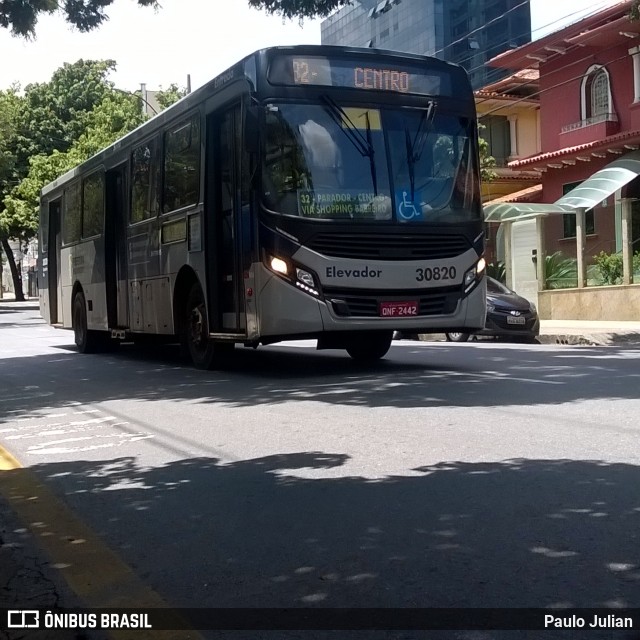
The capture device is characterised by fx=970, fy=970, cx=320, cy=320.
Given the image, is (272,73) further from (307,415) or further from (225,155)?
(307,415)

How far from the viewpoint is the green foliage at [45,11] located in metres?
12.9

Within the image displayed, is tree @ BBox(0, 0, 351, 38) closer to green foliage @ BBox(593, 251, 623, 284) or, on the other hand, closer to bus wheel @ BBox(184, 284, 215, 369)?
bus wheel @ BBox(184, 284, 215, 369)

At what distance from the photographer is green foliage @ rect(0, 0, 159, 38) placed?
12.9m

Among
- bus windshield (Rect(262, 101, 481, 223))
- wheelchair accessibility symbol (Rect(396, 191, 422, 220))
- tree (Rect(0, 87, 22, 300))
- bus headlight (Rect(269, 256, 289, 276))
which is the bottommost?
bus headlight (Rect(269, 256, 289, 276))

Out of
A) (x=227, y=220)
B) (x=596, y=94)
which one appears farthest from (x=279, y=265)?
(x=596, y=94)

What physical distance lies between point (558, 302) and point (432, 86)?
12.9 meters

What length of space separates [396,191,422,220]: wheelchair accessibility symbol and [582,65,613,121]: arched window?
18.1m

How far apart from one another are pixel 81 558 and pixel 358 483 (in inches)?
70.2

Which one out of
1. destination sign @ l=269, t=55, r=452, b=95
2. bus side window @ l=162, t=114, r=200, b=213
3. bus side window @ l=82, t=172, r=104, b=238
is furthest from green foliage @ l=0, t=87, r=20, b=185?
destination sign @ l=269, t=55, r=452, b=95

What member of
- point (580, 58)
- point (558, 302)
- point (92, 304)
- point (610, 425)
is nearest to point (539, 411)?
point (610, 425)

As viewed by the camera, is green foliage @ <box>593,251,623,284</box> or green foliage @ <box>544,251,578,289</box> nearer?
green foliage @ <box>593,251,623,284</box>

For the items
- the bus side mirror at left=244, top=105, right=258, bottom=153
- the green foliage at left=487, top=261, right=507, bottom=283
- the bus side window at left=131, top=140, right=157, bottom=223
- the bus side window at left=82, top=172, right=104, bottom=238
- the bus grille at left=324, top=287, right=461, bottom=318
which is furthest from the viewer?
the green foliage at left=487, top=261, right=507, bottom=283

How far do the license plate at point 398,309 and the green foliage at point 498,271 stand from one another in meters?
14.3

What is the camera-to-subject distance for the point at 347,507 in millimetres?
5102
